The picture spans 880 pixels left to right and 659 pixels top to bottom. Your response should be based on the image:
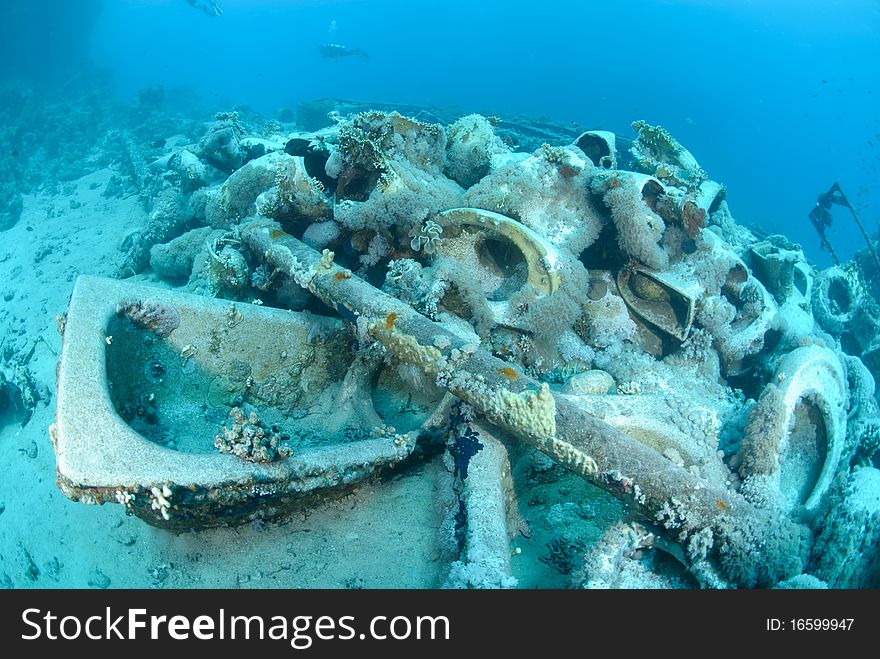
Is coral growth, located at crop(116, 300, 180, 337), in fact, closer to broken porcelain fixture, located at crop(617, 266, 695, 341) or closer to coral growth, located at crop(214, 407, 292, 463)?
coral growth, located at crop(214, 407, 292, 463)

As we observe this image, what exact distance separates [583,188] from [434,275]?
197 centimetres

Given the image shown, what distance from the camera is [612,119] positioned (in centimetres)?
6200

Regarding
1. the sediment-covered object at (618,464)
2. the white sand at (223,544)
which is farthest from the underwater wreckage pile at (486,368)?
the white sand at (223,544)

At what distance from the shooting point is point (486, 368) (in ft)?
9.92

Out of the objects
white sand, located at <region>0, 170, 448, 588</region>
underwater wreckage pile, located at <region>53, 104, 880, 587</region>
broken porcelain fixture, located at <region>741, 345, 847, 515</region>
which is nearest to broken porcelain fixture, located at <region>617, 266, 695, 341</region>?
underwater wreckage pile, located at <region>53, 104, 880, 587</region>

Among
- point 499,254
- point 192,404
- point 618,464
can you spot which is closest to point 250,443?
point 192,404

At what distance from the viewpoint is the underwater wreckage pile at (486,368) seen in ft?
8.59

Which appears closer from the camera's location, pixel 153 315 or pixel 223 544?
pixel 223 544

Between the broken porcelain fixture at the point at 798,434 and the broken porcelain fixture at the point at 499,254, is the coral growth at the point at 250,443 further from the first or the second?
the broken porcelain fixture at the point at 798,434

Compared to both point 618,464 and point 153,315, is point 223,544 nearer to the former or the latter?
point 153,315

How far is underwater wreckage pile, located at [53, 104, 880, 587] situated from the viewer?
2.62 metres

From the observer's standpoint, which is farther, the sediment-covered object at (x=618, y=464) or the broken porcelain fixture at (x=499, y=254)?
the broken porcelain fixture at (x=499, y=254)

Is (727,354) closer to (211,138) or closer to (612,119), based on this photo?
(211,138)
